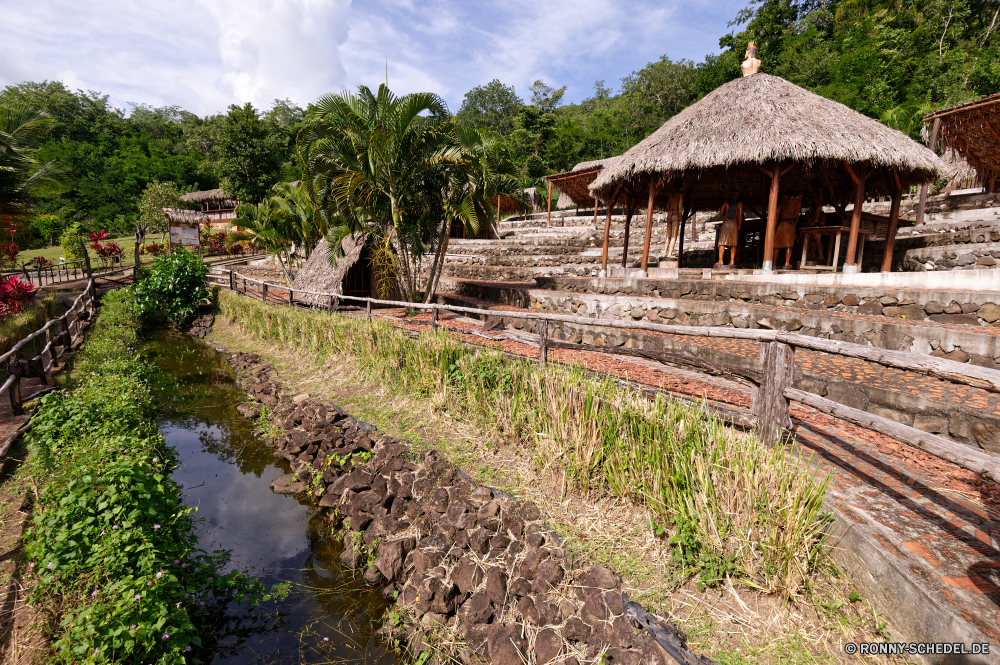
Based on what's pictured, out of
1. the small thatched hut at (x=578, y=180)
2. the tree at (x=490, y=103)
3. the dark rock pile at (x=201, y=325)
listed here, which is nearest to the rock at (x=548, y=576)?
the dark rock pile at (x=201, y=325)

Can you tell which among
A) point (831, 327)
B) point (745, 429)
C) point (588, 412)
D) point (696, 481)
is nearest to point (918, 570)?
point (696, 481)

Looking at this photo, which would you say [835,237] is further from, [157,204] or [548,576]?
[157,204]

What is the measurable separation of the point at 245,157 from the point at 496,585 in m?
39.7

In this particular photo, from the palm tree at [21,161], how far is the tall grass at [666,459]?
11967 millimetres

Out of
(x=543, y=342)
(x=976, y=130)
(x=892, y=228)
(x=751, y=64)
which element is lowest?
(x=543, y=342)

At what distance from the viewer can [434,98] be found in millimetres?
9812

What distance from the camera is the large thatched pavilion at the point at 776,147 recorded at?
8.15m

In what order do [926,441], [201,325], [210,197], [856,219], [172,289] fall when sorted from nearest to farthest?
1. [926,441]
2. [856,219]
3. [172,289]
4. [201,325]
5. [210,197]

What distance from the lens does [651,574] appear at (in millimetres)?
2867

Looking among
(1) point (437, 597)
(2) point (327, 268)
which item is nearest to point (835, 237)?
(1) point (437, 597)

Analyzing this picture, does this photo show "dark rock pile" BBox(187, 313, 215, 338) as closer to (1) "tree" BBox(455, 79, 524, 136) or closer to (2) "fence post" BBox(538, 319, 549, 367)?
(2) "fence post" BBox(538, 319, 549, 367)

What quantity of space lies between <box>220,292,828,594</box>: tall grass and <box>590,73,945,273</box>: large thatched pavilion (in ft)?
21.7

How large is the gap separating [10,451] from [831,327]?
34.4 ft

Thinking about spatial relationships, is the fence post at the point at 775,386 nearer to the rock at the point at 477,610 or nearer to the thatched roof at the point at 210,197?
the rock at the point at 477,610
